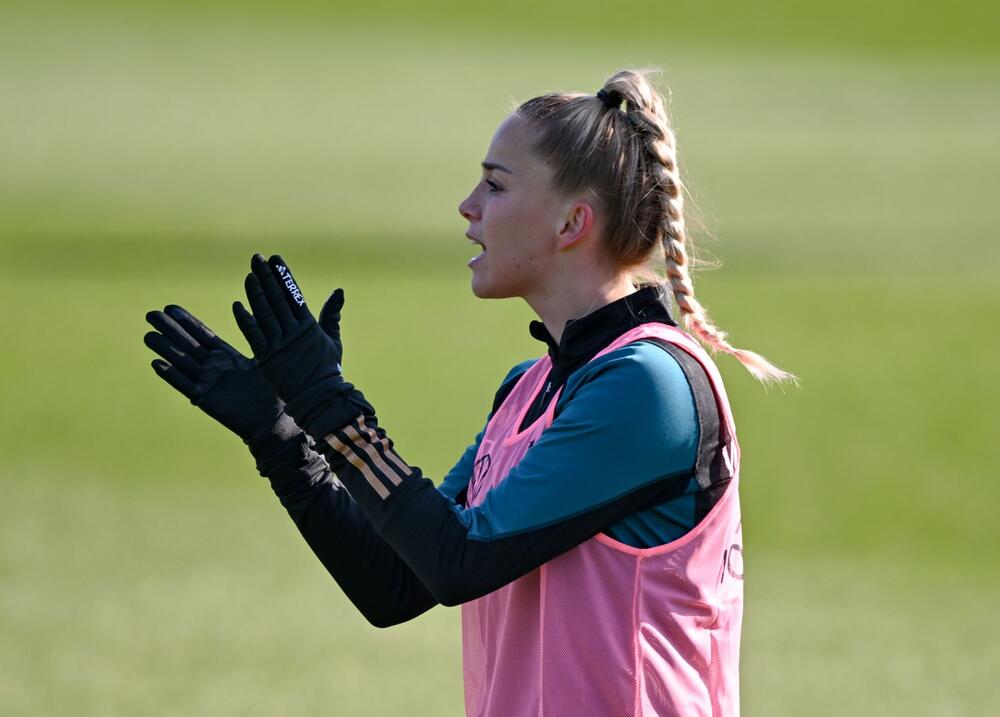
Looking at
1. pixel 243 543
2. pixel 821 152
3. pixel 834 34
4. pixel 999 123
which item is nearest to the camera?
pixel 243 543

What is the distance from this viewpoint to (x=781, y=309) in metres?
13.4

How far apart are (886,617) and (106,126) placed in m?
19.3

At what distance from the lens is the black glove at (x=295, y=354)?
2445 millimetres

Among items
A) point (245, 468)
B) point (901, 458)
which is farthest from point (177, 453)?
point (901, 458)

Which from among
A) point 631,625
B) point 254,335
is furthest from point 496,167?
point 631,625

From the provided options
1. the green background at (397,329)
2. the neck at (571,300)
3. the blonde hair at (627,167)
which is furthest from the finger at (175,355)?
the green background at (397,329)

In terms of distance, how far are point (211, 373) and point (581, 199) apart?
2.29ft

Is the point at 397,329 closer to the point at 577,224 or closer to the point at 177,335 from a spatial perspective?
the point at 177,335

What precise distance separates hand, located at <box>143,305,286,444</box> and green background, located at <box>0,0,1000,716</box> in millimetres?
971

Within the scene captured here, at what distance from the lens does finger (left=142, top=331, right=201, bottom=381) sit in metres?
2.70

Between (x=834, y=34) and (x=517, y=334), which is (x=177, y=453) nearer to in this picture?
(x=517, y=334)

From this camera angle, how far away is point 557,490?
2.32 metres

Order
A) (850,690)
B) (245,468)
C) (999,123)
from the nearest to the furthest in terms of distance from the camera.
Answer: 1. (850,690)
2. (245,468)
3. (999,123)

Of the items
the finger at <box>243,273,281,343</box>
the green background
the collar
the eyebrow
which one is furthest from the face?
the green background
